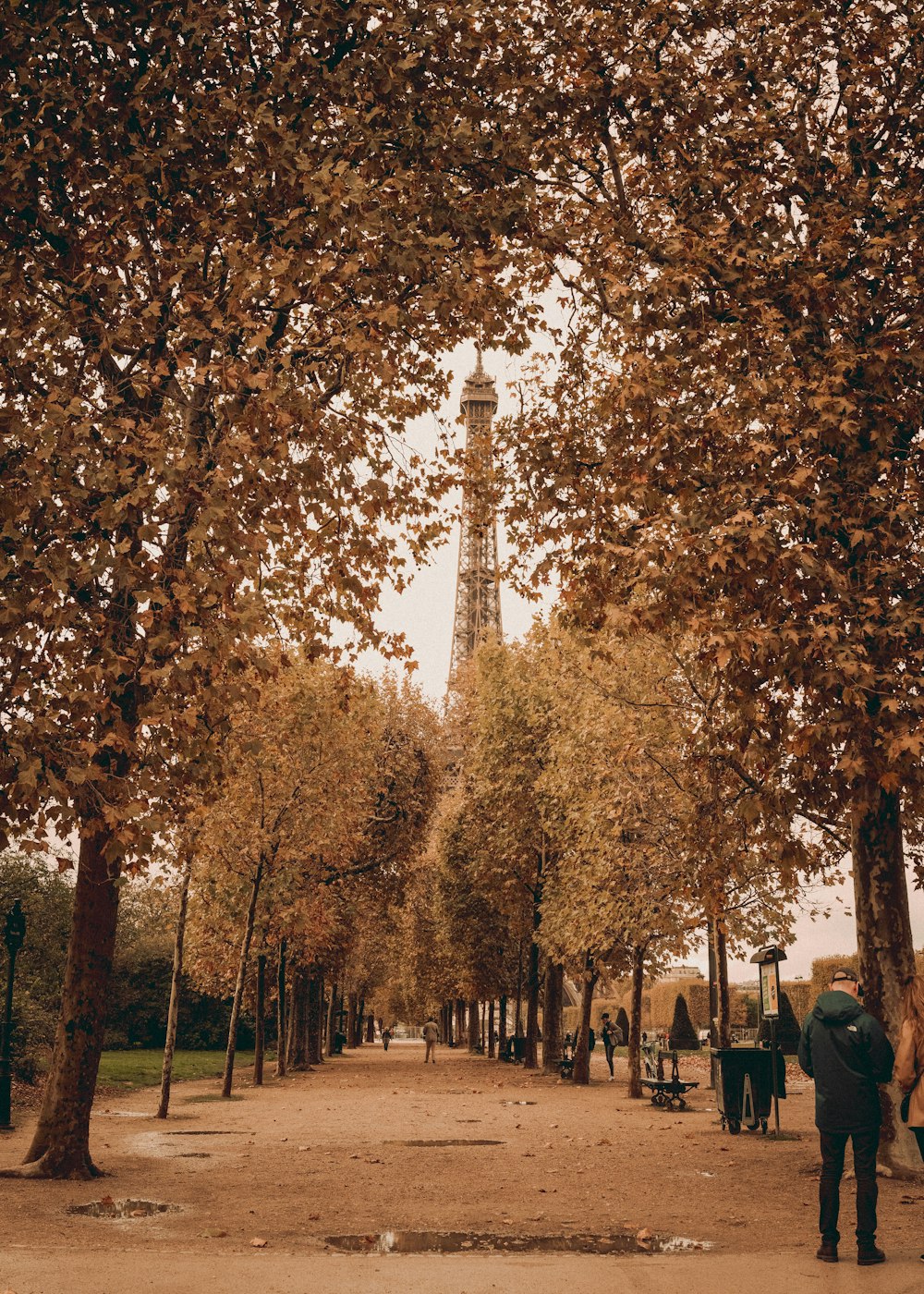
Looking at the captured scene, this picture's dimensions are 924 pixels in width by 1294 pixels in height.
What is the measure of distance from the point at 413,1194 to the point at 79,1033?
350 centimetres

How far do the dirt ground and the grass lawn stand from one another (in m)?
9.85

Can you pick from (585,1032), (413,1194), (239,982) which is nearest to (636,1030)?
(585,1032)

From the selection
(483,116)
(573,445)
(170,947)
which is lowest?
(170,947)

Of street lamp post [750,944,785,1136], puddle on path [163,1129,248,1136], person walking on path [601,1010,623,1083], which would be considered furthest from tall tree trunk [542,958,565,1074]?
street lamp post [750,944,785,1136]

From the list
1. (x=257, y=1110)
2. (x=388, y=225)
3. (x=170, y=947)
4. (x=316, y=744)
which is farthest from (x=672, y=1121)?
(x=170, y=947)

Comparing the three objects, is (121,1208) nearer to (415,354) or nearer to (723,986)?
(415,354)

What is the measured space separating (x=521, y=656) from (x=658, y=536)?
950 inches

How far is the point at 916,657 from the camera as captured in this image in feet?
32.1

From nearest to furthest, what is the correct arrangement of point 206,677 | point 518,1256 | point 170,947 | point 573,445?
1. point 518,1256
2. point 206,677
3. point 573,445
4. point 170,947

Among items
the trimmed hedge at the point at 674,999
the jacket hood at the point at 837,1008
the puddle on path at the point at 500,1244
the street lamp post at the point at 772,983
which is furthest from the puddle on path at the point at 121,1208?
the trimmed hedge at the point at 674,999

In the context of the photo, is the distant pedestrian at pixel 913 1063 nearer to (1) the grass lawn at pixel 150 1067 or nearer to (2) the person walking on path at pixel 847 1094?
(2) the person walking on path at pixel 847 1094

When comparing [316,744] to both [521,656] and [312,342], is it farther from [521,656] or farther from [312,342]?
[312,342]

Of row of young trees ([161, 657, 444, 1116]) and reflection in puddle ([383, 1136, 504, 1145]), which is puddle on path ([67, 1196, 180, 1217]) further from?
reflection in puddle ([383, 1136, 504, 1145])

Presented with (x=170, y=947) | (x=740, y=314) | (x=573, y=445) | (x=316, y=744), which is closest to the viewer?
(x=740, y=314)
